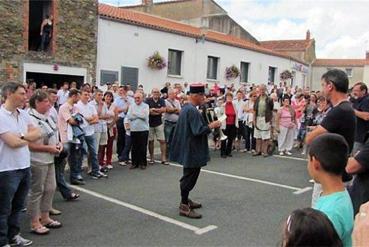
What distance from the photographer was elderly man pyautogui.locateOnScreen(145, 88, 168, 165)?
10203 mm

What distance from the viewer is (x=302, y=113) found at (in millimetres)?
13859

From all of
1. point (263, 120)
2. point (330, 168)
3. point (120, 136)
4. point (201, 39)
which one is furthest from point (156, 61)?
point (330, 168)

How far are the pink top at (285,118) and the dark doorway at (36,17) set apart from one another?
32.4 feet

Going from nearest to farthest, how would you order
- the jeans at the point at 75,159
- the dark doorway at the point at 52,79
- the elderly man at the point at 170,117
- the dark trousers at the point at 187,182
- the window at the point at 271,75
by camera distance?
the dark trousers at the point at 187,182, the jeans at the point at 75,159, the elderly man at the point at 170,117, the dark doorway at the point at 52,79, the window at the point at 271,75

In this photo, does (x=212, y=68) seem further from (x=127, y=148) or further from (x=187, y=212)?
(x=187, y=212)

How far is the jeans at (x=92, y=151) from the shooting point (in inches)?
327

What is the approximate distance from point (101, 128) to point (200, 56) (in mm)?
14431

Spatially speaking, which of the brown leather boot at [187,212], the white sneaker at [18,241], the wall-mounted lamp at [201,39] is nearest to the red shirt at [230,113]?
the brown leather boot at [187,212]

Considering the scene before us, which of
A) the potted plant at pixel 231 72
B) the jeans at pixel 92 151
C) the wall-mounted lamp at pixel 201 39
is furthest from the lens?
the potted plant at pixel 231 72

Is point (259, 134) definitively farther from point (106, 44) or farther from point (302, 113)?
point (106, 44)

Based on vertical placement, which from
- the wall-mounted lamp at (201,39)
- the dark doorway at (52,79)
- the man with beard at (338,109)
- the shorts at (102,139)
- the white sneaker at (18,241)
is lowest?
the white sneaker at (18,241)

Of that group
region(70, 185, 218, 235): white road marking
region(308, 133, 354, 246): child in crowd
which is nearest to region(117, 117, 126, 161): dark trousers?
region(70, 185, 218, 235): white road marking

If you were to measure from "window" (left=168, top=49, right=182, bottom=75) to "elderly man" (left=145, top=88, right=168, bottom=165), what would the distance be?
11.1 meters

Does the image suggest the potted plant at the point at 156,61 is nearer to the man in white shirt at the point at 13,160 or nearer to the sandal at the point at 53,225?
the sandal at the point at 53,225
